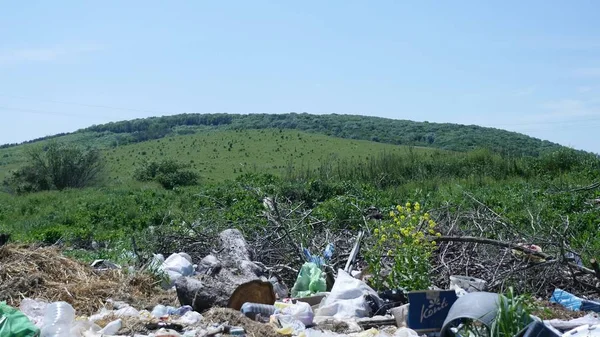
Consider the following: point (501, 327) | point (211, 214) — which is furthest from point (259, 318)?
point (211, 214)

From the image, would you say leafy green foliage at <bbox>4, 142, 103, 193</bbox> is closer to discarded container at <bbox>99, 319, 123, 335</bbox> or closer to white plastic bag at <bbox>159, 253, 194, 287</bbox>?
white plastic bag at <bbox>159, 253, 194, 287</bbox>

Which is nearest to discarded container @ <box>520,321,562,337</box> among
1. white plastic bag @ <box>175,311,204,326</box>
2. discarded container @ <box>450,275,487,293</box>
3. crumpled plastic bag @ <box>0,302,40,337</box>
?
discarded container @ <box>450,275,487,293</box>

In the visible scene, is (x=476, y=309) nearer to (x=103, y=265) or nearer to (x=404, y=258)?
(x=404, y=258)

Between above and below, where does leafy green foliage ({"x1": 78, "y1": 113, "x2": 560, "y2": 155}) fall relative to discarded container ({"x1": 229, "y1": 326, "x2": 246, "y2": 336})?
above

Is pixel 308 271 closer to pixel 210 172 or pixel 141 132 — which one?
pixel 210 172

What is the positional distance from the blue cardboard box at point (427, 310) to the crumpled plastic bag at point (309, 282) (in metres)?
1.91

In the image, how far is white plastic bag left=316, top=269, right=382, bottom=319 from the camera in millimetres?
6332

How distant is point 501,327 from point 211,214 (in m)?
7.82

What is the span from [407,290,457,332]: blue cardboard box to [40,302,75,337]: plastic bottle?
269 cm

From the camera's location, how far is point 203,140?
61.5 meters

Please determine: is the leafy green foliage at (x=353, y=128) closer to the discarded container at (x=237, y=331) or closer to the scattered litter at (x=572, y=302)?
the scattered litter at (x=572, y=302)

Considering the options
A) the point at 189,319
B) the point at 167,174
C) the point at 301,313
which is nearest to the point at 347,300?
the point at 301,313

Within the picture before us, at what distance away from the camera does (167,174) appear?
35469 mm

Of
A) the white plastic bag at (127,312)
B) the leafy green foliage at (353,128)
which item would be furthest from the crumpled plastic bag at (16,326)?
the leafy green foliage at (353,128)
